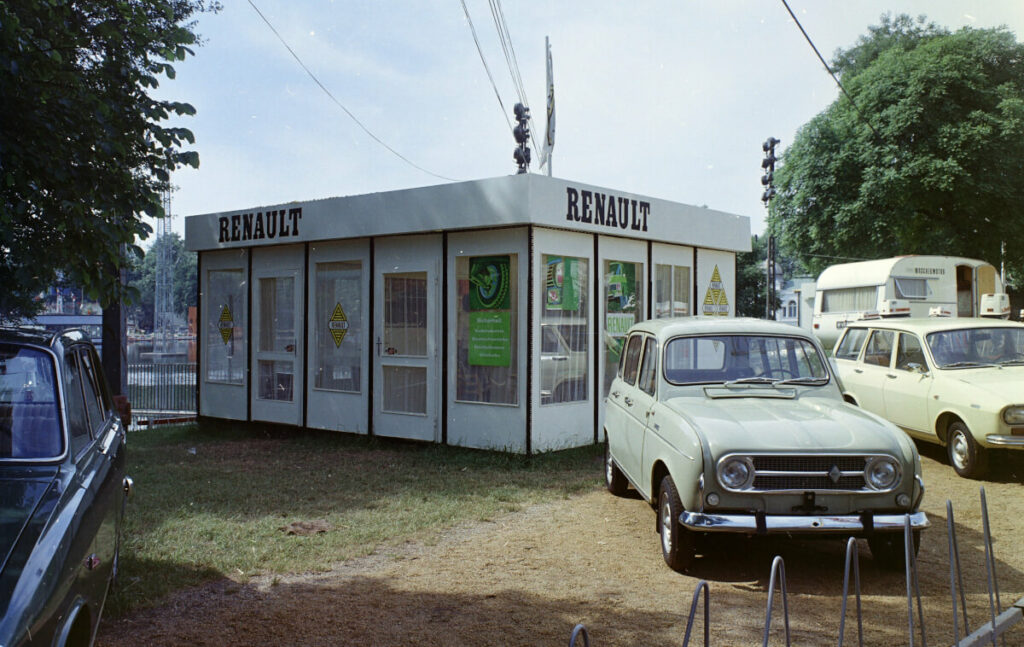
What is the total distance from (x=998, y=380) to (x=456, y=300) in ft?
21.0

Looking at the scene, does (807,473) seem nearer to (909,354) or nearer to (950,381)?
(950,381)

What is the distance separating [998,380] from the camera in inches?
354

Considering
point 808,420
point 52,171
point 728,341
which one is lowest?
point 808,420

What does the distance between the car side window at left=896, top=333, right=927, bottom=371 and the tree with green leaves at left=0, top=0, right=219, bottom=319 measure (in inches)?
330

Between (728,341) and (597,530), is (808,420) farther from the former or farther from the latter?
(597,530)

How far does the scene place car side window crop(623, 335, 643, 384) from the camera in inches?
295

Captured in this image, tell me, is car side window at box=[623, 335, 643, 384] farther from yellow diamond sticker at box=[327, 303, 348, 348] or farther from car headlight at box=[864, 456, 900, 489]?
yellow diamond sticker at box=[327, 303, 348, 348]

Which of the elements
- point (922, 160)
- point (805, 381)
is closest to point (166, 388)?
point (805, 381)

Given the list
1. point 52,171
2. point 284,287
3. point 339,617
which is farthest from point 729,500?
point 284,287

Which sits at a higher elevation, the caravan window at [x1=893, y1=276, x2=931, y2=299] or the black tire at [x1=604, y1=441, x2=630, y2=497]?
the caravan window at [x1=893, y1=276, x2=931, y2=299]

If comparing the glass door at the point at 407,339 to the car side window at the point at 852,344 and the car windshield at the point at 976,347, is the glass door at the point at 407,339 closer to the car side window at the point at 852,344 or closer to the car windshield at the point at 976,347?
the car side window at the point at 852,344

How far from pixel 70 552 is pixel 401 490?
5361 millimetres

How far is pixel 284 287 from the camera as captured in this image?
12.7m

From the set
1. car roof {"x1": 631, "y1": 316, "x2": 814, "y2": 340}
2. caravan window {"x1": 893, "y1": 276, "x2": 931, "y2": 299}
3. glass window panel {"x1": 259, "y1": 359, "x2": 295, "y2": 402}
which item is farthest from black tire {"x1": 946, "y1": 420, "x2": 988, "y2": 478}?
caravan window {"x1": 893, "y1": 276, "x2": 931, "y2": 299}
